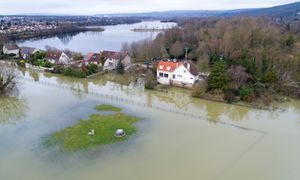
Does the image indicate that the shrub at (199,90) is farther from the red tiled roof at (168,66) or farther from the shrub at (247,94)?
the red tiled roof at (168,66)

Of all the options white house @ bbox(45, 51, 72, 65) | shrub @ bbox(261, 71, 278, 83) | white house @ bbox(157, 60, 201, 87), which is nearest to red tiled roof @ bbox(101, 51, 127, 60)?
white house @ bbox(45, 51, 72, 65)

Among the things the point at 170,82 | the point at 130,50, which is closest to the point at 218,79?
the point at 170,82

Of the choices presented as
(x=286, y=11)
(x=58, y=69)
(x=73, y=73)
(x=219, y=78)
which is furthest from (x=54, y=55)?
(x=286, y=11)

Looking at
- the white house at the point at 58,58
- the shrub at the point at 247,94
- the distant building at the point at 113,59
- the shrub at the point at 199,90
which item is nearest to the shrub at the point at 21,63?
the white house at the point at 58,58

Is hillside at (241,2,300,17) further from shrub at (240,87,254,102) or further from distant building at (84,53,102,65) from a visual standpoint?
shrub at (240,87,254,102)

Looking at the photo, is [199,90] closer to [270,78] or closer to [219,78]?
[219,78]

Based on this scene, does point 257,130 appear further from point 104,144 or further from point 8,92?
point 8,92
